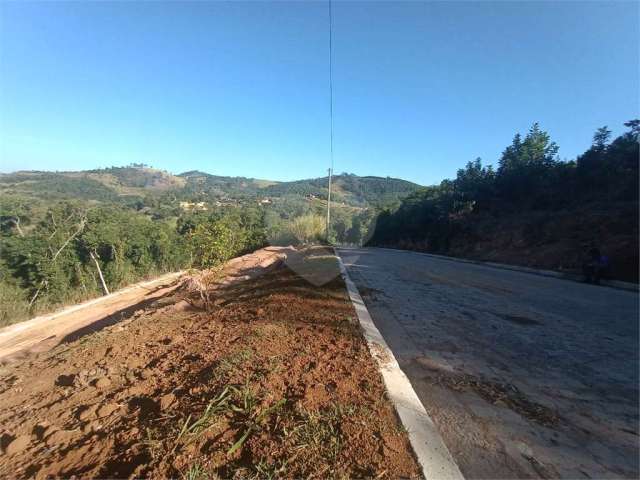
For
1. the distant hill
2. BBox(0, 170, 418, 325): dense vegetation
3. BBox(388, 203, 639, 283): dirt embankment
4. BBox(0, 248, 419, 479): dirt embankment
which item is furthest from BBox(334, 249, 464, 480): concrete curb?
the distant hill

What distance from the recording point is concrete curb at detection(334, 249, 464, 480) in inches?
68.9

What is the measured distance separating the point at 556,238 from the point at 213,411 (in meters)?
21.2

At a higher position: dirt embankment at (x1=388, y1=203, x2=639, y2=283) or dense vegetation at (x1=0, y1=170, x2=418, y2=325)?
dirt embankment at (x1=388, y1=203, x2=639, y2=283)

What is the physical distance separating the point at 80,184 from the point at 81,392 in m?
115

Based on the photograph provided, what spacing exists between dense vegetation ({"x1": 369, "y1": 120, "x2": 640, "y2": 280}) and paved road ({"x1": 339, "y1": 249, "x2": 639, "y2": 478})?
10079mm

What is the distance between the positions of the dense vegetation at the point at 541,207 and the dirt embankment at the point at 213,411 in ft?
47.2

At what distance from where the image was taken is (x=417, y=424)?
2113 millimetres

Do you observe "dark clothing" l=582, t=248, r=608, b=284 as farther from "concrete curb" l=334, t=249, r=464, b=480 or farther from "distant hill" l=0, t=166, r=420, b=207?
"distant hill" l=0, t=166, r=420, b=207

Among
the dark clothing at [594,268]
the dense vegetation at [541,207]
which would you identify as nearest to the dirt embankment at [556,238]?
the dense vegetation at [541,207]

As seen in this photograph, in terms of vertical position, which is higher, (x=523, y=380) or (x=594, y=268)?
(x=523, y=380)

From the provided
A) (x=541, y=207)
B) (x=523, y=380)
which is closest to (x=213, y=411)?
(x=523, y=380)

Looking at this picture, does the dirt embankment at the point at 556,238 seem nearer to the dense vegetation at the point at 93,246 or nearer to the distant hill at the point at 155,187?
the dense vegetation at the point at 93,246

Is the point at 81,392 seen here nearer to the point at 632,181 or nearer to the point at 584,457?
the point at 584,457

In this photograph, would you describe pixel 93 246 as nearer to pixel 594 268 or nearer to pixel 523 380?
pixel 523 380
